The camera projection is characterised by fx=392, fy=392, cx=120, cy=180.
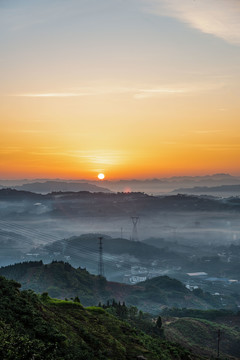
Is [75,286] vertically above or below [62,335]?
below

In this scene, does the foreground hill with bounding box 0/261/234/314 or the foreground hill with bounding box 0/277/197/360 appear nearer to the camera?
the foreground hill with bounding box 0/277/197/360

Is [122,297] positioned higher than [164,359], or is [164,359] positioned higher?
[164,359]

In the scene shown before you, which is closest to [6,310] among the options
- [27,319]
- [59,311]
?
[27,319]

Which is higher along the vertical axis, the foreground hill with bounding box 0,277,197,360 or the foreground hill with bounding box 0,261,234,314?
the foreground hill with bounding box 0,277,197,360

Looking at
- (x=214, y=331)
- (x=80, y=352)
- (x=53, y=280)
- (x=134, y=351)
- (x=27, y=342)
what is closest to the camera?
(x=27, y=342)

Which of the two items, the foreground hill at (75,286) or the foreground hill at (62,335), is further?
the foreground hill at (75,286)

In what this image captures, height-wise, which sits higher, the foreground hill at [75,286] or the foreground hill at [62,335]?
the foreground hill at [62,335]

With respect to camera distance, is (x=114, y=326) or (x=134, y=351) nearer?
(x=134, y=351)

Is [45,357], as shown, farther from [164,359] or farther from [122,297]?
[122,297]
